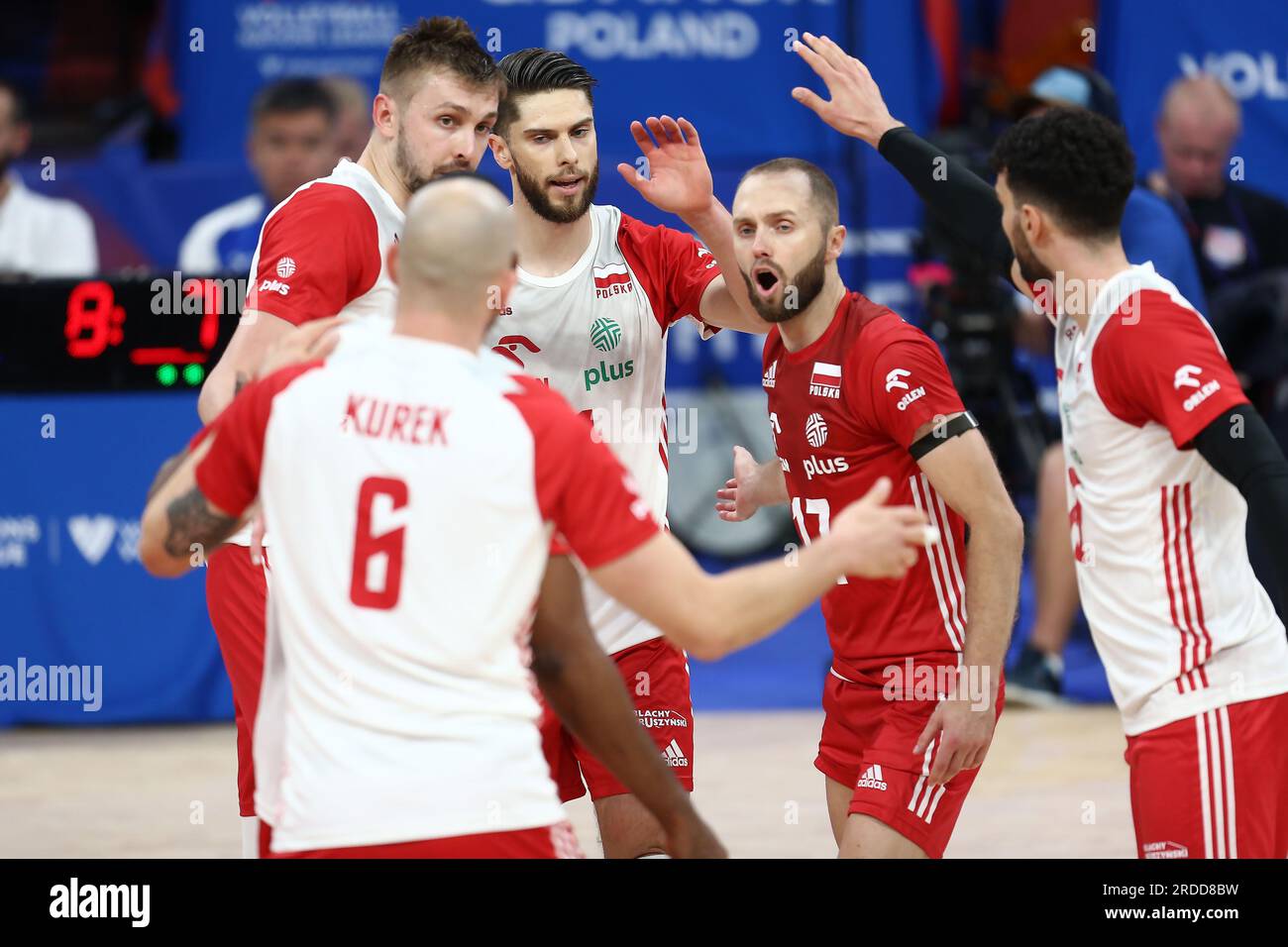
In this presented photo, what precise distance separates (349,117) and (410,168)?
572 cm

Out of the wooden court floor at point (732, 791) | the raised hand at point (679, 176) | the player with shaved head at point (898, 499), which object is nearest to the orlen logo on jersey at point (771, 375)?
the player with shaved head at point (898, 499)

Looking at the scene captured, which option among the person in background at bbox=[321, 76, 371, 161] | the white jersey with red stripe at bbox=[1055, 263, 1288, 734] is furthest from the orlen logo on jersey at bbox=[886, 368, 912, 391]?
the person in background at bbox=[321, 76, 371, 161]

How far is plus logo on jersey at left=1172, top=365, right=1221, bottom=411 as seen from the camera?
12.5 feet

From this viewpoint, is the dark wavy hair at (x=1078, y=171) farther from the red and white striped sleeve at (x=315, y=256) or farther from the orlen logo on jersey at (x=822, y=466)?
the red and white striped sleeve at (x=315, y=256)

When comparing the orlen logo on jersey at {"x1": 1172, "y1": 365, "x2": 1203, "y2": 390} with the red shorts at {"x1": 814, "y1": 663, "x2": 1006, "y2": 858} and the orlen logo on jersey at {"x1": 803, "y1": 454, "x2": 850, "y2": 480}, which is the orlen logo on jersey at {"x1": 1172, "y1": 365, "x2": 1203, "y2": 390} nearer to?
the red shorts at {"x1": 814, "y1": 663, "x2": 1006, "y2": 858}

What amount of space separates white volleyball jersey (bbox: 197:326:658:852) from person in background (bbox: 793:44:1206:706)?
1.95 m

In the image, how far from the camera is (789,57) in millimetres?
10898

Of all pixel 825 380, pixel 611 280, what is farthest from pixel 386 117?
pixel 825 380

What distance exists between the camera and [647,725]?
521 cm

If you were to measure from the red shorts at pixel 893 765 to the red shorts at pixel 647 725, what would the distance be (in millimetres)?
497
